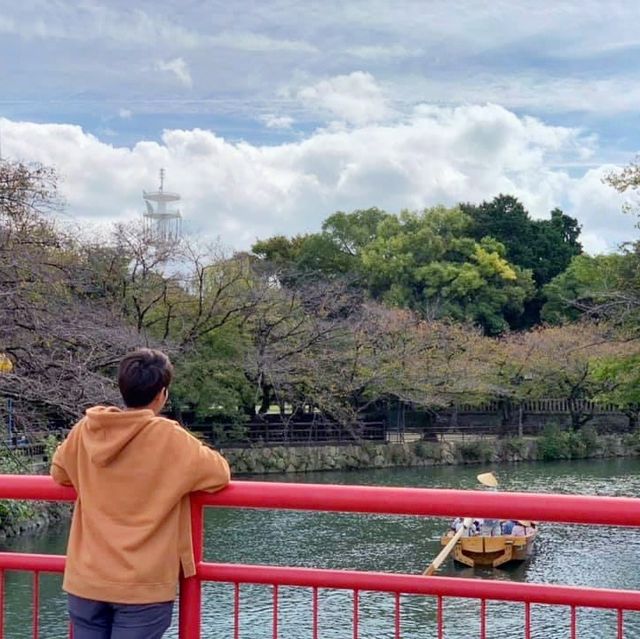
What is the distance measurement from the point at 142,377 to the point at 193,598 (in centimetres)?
57

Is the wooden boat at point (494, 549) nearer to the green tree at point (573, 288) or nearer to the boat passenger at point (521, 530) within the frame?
the boat passenger at point (521, 530)

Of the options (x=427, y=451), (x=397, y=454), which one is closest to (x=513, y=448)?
(x=427, y=451)

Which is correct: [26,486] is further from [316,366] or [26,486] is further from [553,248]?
[553,248]

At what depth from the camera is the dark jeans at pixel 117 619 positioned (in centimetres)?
201

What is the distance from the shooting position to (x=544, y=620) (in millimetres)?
9906

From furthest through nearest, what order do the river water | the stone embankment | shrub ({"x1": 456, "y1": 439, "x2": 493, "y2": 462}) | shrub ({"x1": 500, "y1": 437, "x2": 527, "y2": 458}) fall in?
shrub ({"x1": 500, "y1": 437, "x2": 527, "y2": 458}) < shrub ({"x1": 456, "y1": 439, "x2": 493, "y2": 462}) < the stone embankment < the river water

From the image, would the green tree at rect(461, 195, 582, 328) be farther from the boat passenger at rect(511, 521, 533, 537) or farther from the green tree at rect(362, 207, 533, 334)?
the boat passenger at rect(511, 521, 533, 537)

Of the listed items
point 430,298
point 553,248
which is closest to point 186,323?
point 430,298

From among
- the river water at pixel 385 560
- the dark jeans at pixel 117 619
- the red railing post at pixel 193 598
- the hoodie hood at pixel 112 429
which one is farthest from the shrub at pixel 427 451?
the hoodie hood at pixel 112 429

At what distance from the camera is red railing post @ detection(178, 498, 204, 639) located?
2152 millimetres

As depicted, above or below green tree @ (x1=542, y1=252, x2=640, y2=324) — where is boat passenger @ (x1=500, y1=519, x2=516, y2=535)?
below

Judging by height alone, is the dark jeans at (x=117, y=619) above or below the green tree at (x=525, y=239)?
below

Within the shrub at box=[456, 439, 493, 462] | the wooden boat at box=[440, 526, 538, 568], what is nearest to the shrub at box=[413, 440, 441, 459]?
the shrub at box=[456, 439, 493, 462]

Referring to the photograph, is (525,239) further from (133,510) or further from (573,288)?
(133,510)
